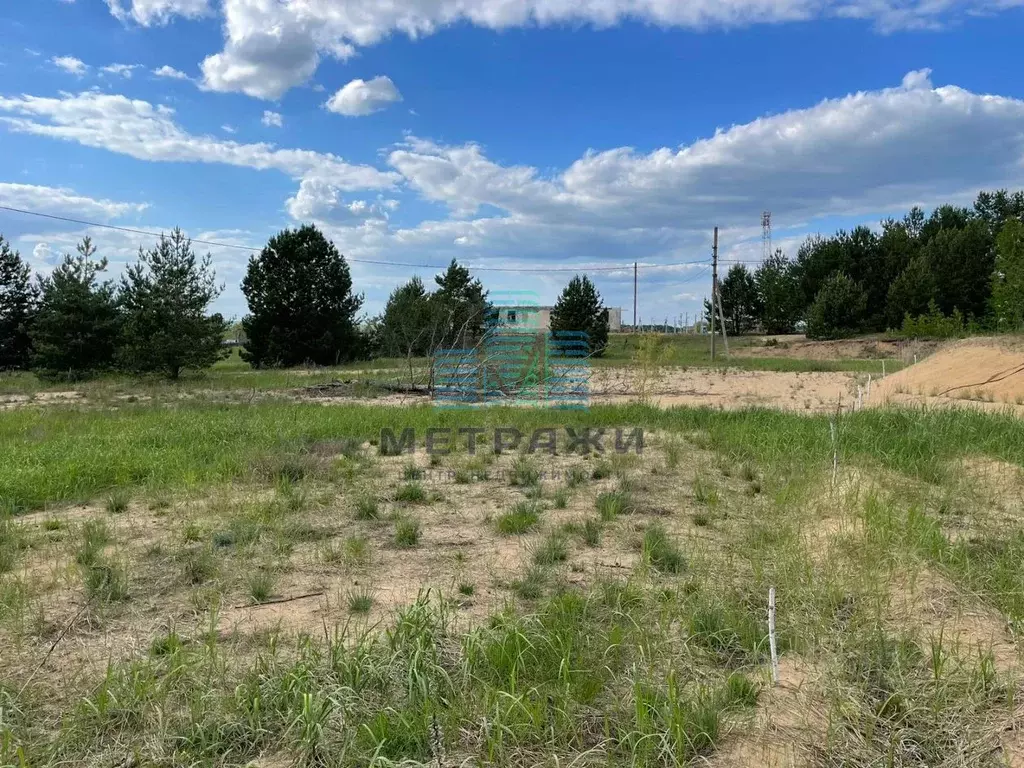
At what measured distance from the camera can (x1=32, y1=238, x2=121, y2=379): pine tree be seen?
17125 mm

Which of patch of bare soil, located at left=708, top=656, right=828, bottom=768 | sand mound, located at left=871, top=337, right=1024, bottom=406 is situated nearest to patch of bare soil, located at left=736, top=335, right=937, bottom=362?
sand mound, located at left=871, top=337, right=1024, bottom=406

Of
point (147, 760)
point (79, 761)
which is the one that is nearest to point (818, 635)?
point (147, 760)

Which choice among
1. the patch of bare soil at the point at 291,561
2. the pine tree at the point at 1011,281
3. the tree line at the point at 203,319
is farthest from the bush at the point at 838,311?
the patch of bare soil at the point at 291,561

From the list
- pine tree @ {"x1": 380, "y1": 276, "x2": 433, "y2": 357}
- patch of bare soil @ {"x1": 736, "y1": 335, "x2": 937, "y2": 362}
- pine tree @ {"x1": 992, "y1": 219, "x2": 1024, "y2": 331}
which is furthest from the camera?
patch of bare soil @ {"x1": 736, "y1": 335, "x2": 937, "y2": 362}

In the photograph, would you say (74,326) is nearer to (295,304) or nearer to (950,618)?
(295,304)

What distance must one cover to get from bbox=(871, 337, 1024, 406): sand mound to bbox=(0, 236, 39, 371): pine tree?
26.6 metres

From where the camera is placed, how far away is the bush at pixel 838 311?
34.9 meters

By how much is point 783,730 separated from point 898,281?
39088 millimetres

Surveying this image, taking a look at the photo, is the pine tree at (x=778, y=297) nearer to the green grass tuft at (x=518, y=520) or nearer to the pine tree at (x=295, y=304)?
the pine tree at (x=295, y=304)

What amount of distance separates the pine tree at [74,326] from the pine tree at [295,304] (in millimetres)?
7231

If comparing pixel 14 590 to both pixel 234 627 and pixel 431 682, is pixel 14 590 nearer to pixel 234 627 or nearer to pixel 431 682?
pixel 234 627

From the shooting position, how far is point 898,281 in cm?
3438

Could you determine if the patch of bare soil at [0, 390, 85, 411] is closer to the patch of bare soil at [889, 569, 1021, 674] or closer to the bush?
the patch of bare soil at [889, 569, 1021, 674]

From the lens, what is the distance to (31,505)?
494 centimetres
